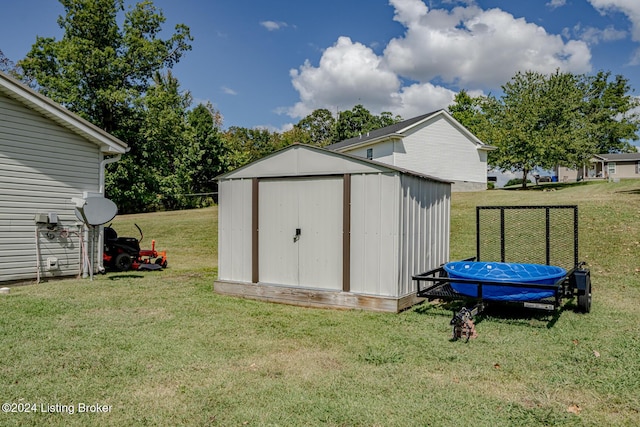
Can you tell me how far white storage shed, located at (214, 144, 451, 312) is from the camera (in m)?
6.62

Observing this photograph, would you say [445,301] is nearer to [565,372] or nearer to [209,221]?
[565,372]

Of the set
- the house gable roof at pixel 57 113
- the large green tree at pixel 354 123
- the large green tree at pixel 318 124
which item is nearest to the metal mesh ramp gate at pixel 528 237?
the house gable roof at pixel 57 113

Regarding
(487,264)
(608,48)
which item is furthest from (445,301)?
(608,48)

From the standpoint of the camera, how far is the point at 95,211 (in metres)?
9.57

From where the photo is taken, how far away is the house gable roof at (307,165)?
6.81 metres

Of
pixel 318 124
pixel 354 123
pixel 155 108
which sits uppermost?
pixel 318 124

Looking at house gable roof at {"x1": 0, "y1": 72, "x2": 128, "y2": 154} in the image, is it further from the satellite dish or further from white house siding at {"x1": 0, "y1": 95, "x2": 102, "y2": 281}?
the satellite dish

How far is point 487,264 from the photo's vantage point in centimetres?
760

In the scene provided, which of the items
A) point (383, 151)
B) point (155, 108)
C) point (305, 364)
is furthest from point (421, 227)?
point (155, 108)

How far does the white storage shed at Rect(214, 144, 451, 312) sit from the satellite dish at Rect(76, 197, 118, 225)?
327cm

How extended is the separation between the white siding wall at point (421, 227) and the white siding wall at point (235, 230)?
285 cm

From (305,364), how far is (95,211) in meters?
7.37

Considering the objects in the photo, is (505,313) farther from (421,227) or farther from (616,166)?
(616,166)

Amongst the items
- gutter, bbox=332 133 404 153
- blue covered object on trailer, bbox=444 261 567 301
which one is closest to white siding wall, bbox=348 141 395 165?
gutter, bbox=332 133 404 153
